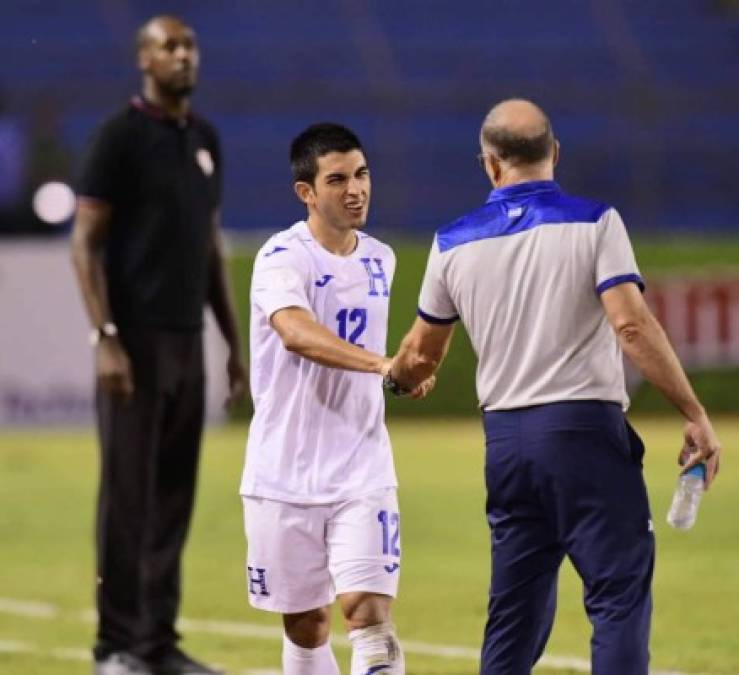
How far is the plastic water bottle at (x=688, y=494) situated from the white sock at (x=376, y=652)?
0.98m

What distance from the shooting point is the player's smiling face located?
6.48m

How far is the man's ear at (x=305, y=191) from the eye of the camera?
657cm

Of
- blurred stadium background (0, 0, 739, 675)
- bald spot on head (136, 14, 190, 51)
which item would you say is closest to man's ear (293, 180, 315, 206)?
bald spot on head (136, 14, 190, 51)

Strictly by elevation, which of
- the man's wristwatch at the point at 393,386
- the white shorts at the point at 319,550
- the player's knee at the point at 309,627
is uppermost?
the man's wristwatch at the point at 393,386

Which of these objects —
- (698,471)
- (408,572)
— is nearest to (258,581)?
(698,471)

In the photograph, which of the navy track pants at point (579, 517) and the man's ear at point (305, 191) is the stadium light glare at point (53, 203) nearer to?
the man's ear at point (305, 191)

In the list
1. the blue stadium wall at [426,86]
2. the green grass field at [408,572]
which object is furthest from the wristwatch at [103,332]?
the blue stadium wall at [426,86]

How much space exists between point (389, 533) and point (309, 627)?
0.51 metres

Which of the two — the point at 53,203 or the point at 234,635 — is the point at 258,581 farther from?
the point at 53,203

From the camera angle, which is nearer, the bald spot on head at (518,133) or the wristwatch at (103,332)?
the bald spot on head at (518,133)

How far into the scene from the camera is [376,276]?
21.5ft

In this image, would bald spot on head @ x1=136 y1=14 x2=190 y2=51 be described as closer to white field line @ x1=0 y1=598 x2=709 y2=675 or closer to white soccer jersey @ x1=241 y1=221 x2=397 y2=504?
white soccer jersey @ x1=241 y1=221 x2=397 y2=504

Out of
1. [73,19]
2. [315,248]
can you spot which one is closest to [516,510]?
[315,248]

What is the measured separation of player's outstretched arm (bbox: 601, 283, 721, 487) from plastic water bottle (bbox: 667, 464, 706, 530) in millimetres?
53
